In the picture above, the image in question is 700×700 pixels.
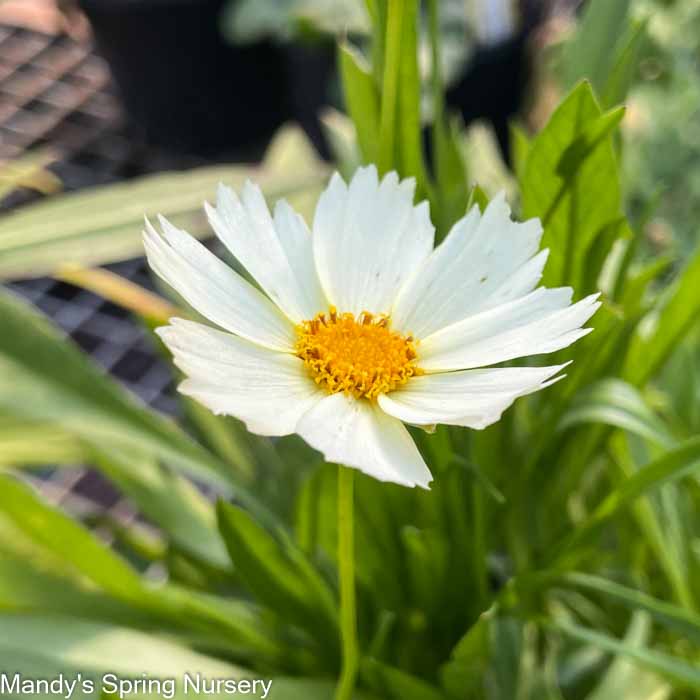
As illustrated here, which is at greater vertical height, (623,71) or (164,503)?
(623,71)

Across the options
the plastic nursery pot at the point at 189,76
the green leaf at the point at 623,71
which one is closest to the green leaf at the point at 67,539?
the green leaf at the point at 623,71

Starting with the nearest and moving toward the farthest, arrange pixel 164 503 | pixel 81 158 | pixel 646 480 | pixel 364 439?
pixel 364 439, pixel 646 480, pixel 164 503, pixel 81 158

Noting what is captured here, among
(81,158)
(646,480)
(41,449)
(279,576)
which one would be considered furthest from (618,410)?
(81,158)

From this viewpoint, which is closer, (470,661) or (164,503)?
(470,661)

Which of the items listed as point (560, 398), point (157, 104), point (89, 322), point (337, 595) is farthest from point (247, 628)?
point (157, 104)

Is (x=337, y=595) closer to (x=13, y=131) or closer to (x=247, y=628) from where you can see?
(x=247, y=628)

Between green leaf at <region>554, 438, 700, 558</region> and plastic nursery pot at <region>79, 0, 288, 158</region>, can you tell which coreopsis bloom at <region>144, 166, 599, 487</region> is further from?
plastic nursery pot at <region>79, 0, 288, 158</region>

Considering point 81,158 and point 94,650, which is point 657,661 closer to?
point 94,650

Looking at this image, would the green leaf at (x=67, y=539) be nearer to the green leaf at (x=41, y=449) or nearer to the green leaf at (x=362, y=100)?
the green leaf at (x=41, y=449)
